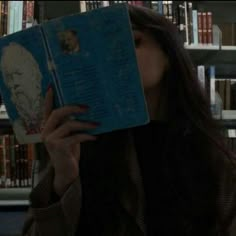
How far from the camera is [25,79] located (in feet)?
2.54

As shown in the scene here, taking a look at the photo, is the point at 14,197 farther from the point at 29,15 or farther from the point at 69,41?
the point at 69,41

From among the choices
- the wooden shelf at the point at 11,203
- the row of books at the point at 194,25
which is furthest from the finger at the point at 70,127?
the row of books at the point at 194,25

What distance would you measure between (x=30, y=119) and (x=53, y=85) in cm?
10

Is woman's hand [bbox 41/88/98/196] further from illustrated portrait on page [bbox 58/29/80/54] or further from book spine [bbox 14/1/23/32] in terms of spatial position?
book spine [bbox 14/1/23/32]

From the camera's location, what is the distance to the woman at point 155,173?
0.83m

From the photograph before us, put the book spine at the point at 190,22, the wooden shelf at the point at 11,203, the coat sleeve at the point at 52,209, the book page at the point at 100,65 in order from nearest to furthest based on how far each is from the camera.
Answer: the book page at the point at 100,65
the coat sleeve at the point at 52,209
the wooden shelf at the point at 11,203
the book spine at the point at 190,22

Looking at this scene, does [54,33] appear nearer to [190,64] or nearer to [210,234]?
[190,64]

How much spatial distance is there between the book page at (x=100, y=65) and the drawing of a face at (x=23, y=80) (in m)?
0.06

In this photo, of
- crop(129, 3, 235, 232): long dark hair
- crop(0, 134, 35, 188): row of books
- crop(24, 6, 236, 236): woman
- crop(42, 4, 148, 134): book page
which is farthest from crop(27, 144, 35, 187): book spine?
crop(42, 4, 148, 134): book page

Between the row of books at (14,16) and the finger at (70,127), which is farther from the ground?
the row of books at (14,16)

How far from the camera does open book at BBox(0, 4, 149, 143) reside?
694mm

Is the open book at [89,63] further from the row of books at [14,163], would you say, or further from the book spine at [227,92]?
the book spine at [227,92]

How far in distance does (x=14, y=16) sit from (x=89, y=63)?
1.35 m

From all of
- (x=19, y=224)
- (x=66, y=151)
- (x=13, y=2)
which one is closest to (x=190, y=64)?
(x=66, y=151)
